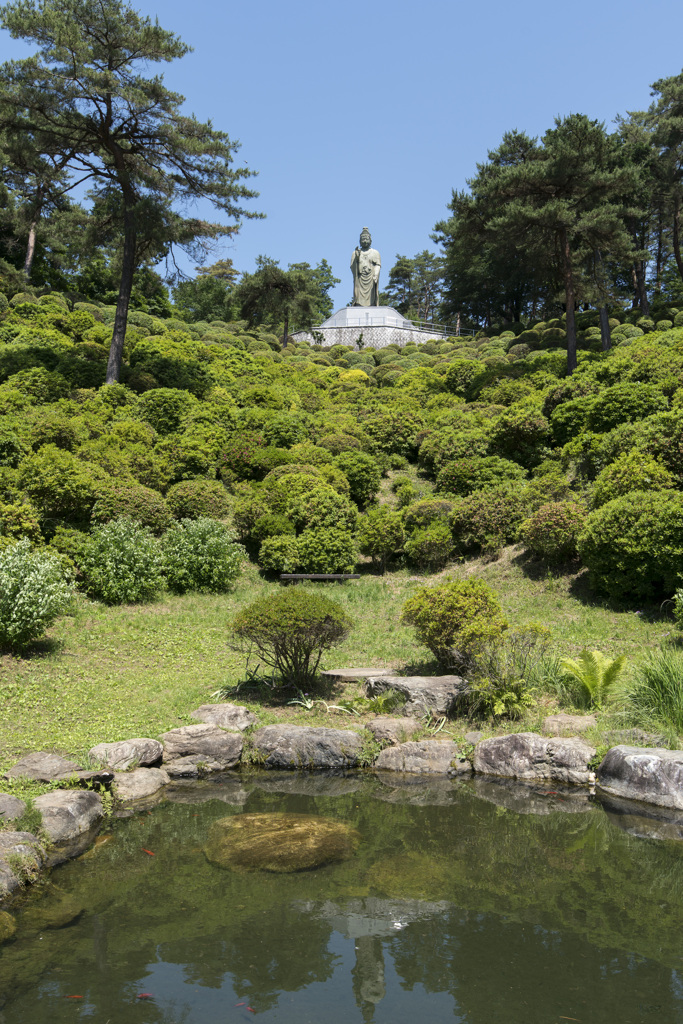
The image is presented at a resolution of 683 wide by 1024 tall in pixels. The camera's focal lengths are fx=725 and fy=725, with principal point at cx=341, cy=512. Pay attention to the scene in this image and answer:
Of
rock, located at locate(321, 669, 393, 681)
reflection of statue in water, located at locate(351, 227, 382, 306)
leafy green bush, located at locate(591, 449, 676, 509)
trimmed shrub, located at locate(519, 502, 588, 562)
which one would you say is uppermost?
reflection of statue in water, located at locate(351, 227, 382, 306)

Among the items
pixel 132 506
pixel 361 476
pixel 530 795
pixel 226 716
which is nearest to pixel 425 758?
pixel 530 795

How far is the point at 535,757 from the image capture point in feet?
24.4

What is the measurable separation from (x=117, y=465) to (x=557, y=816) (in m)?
10.9

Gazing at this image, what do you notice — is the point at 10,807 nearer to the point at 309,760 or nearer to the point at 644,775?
the point at 309,760

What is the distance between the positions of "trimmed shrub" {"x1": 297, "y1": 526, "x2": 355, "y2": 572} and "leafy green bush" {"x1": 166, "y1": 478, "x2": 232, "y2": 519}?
1.92m

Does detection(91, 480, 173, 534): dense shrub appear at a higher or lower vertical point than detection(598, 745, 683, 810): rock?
higher

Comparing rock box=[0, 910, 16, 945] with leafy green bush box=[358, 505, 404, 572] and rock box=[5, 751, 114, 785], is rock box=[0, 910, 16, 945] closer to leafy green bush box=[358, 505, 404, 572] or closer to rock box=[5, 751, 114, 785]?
rock box=[5, 751, 114, 785]

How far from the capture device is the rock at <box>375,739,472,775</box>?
25.0 ft

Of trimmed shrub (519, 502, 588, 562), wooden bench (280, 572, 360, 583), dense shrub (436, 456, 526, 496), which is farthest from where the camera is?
dense shrub (436, 456, 526, 496)

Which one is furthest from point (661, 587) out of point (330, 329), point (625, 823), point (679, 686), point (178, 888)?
point (330, 329)

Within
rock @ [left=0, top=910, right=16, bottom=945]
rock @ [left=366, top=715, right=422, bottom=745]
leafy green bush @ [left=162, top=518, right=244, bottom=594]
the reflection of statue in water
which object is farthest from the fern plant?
the reflection of statue in water

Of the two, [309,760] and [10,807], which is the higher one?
[10,807]

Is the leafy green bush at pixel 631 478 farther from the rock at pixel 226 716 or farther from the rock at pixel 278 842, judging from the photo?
the rock at pixel 278 842

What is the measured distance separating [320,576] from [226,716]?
5742 mm
